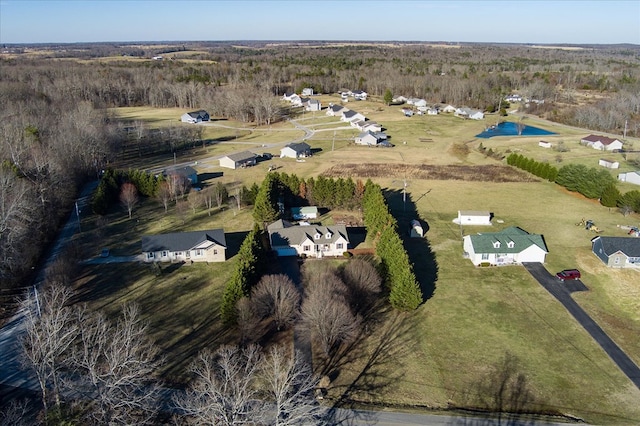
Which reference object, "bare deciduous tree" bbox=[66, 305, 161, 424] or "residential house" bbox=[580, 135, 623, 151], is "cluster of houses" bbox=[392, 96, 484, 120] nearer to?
"residential house" bbox=[580, 135, 623, 151]

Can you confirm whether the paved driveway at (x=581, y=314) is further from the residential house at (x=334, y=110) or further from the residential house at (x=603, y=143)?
the residential house at (x=334, y=110)

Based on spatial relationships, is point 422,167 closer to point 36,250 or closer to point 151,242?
point 151,242

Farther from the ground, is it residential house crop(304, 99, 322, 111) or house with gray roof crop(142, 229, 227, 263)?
residential house crop(304, 99, 322, 111)

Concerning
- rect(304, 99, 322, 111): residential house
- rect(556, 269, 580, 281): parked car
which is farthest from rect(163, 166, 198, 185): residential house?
rect(304, 99, 322, 111): residential house

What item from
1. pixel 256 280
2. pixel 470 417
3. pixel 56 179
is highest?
pixel 56 179

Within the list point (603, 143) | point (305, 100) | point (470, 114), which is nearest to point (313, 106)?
point (305, 100)

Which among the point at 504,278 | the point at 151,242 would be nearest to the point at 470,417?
the point at 504,278
